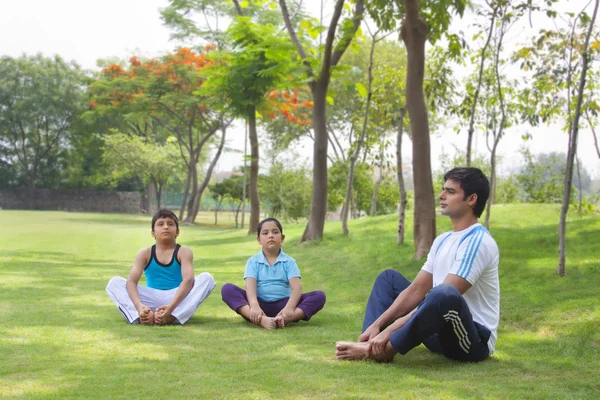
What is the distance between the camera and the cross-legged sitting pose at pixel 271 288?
669cm

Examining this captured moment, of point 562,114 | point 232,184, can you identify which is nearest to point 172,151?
point 232,184

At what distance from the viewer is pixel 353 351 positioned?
4.86m

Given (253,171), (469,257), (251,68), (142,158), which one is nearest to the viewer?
(469,257)

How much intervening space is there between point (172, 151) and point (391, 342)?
48048 millimetres

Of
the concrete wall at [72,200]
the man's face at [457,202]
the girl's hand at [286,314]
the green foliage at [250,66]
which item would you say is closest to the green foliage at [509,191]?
the green foliage at [250,66]

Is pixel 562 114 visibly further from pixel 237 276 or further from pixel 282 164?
pixel 282 164

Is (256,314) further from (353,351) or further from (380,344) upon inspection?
(380,344)

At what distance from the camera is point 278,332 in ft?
20.6

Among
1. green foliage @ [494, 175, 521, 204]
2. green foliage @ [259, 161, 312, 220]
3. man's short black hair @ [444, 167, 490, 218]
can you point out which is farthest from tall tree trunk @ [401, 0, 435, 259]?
green foliage @ [259, 161, 312, 220]

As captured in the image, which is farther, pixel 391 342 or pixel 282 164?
pixel 282 164

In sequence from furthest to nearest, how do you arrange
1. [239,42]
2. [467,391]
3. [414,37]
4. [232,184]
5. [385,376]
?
[232,184], [239,42], [414,37], [385,376], [467,391]

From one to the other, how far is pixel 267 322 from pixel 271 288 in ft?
1.56

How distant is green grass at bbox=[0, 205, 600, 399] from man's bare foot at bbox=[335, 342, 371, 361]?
0.08 meters

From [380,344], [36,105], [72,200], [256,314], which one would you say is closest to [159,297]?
[256,314]
